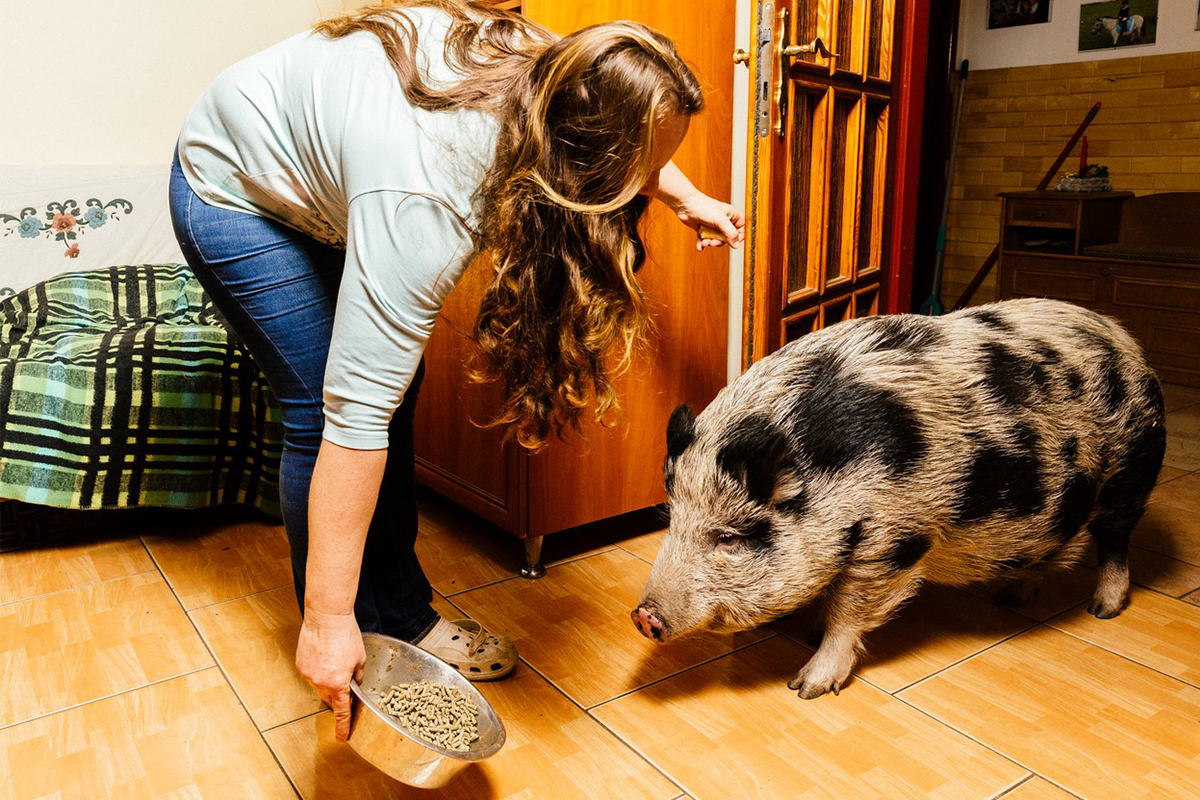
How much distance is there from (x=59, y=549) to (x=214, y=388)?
52cm

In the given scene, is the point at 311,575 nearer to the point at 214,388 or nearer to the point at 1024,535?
the point at 1024,535

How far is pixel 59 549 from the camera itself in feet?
7.15

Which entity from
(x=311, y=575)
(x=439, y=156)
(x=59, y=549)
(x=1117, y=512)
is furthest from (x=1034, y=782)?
(x=59, y=549)

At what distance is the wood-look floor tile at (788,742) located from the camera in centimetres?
132

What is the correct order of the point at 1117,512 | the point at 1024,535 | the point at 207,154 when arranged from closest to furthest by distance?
the point at 207,154 < the point at 1024,535 < the point at 1117,512

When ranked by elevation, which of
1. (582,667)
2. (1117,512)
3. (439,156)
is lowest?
(582,667)

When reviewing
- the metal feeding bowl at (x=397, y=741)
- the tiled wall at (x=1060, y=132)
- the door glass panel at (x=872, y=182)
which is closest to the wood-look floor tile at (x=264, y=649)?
the metal feeding bowl at (x=397, y=741)

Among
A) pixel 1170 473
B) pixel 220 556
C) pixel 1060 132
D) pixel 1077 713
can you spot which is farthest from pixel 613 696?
pixel 1060 132

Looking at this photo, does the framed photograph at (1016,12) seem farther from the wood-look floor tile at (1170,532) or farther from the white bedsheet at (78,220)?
the white bedsheet at (78,220)

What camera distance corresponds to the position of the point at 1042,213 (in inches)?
161

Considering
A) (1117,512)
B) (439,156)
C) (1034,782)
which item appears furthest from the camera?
(1117,512)

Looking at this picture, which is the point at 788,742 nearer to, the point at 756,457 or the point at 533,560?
the point at 756,457

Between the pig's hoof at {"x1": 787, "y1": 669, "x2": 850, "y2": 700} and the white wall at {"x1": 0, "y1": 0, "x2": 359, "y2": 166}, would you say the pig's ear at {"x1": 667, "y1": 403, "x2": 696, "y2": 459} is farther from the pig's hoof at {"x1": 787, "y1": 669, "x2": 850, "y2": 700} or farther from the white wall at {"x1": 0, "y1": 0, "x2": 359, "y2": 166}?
the white wall at {"x1": 0, "y1": 0, "x2": 359, "y2": 166}

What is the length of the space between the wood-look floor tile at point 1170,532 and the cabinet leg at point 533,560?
1386 mm
